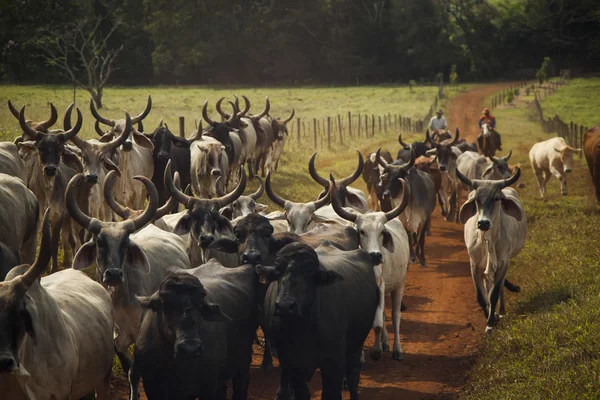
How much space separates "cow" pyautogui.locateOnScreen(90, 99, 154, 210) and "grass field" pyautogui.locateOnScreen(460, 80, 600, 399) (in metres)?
6.52

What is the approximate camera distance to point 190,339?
6207 millimetres

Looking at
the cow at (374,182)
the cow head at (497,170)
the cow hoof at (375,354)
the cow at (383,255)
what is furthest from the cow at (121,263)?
the cow head at (497,170)

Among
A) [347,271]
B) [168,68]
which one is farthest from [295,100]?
[347,271]

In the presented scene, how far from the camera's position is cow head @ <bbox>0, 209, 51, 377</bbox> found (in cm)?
537

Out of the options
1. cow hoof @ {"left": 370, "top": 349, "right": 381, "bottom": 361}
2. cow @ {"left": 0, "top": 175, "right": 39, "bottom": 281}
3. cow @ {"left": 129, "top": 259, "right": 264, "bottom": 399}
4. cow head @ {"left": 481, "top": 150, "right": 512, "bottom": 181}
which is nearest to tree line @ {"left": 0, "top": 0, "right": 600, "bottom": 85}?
cow head @ {"left": 481, "top": 150, "right": 512, "bottom": 181}

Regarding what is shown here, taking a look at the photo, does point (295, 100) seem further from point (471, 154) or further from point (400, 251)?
point (400, 251)

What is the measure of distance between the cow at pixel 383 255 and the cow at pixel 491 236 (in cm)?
112

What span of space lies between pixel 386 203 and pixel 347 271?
7.43 metres

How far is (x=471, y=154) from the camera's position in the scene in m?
18.9

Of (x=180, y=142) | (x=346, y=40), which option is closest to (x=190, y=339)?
(x=180, y=142)

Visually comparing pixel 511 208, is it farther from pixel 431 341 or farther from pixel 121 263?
pixel 121 263

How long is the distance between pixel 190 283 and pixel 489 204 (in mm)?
5673

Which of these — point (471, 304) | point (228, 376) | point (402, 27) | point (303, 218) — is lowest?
point (471, 304)

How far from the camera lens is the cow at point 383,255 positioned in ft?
31.9
